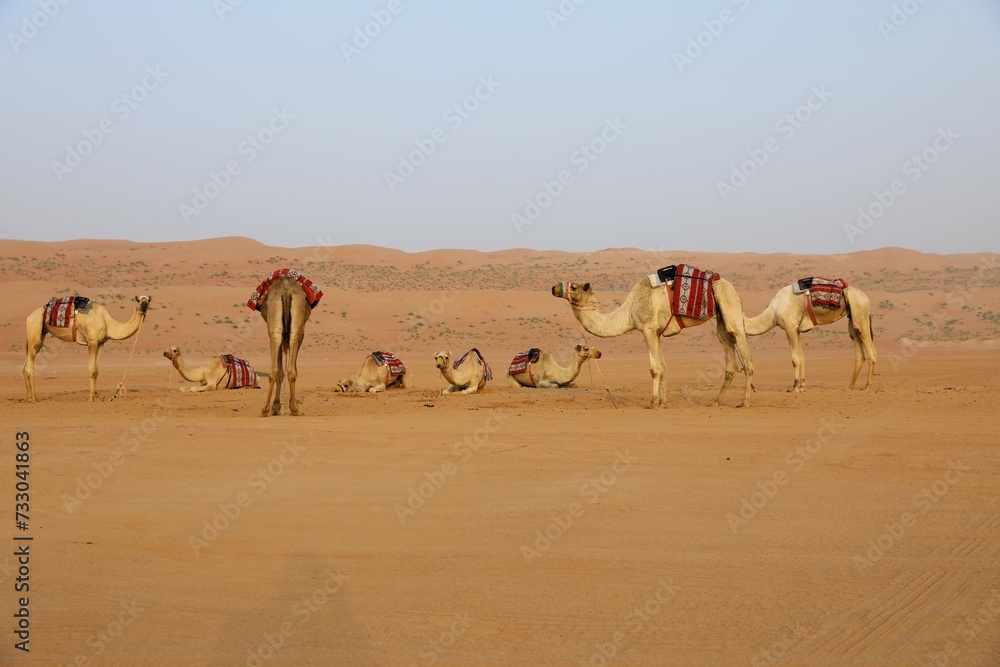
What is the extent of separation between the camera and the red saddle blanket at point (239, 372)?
753 inches

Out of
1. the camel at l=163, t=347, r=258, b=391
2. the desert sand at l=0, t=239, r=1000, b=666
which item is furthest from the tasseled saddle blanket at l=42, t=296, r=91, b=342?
the camel at l=163, t=347, r=258, b=391

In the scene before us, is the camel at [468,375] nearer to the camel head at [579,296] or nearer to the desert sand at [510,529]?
the desert sand at [510,529]

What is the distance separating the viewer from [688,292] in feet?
49.6

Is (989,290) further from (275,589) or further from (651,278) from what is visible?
(275,589)

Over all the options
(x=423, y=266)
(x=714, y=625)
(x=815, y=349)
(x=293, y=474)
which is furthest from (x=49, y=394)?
(x=423, y=266)

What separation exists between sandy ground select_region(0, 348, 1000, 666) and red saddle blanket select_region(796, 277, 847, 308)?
6566 mm

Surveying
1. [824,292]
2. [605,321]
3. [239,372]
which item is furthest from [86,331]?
[824,292]

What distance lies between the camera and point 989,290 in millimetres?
57719

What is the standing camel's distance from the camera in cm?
1386

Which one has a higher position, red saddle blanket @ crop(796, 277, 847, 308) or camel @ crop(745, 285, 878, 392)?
red saddle blanket @ crop(796, 277, 847, 308)

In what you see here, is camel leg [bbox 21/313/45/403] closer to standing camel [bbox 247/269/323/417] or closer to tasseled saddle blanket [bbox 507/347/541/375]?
standing camel [bbox 247/269/323/417]

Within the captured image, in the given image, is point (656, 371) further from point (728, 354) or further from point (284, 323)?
point (284, 323)

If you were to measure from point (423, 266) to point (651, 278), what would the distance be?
2650 inches

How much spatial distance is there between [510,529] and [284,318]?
26.1 feet
